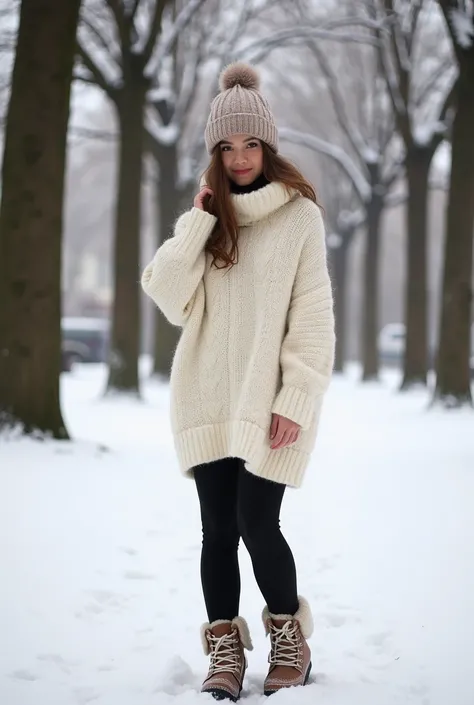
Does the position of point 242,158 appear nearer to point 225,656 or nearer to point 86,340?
point 225,656

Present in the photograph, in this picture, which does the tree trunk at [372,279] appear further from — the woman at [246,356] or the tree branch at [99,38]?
the woman at [246,356]

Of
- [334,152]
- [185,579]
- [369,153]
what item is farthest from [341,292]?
[185,579]

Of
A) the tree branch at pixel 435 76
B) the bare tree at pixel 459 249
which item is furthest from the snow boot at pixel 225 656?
the tree branch at pixel 435 76

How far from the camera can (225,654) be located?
286 centimetres

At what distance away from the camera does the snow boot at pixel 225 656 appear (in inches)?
109

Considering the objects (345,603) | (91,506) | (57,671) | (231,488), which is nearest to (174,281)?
(231,488)

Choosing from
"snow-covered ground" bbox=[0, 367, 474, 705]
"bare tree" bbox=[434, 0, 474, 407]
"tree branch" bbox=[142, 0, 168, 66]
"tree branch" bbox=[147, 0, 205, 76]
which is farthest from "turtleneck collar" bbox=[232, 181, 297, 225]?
"tree branch" bbox=[147, 0, 205, 76]

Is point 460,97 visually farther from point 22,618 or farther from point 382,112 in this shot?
point 382,112

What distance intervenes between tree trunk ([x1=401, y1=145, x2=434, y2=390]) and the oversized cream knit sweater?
13243mm

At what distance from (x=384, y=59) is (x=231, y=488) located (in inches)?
600

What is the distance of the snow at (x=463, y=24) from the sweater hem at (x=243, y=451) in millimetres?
9296

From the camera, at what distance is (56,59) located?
22.6 feet

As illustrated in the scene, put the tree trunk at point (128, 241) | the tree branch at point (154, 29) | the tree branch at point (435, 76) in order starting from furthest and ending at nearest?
the tree branch at point (435, 76) → the tree trunk at point (128, 241) → the tree branch at point (154, 29)

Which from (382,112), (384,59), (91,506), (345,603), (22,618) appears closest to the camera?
(22,618)
